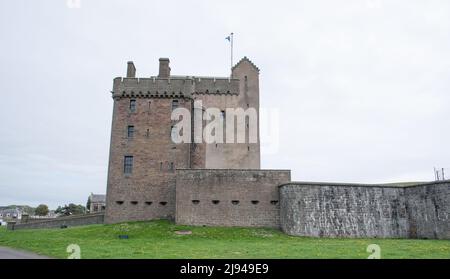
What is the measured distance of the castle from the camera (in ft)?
79.6

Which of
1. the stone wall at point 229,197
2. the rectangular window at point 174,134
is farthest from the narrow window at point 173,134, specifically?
the stone wall at point 229,197

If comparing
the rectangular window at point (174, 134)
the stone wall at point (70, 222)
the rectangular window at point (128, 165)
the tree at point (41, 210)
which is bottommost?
the tree at point (41, 210)

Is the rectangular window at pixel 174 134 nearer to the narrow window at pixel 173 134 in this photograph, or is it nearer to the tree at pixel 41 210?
the narrow window at pixel 173 134

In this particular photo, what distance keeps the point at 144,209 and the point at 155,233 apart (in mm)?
6580

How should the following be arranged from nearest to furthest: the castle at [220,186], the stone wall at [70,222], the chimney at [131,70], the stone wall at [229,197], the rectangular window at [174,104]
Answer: the castle at [220,186], the stone wall at [229,197], the rectangular window at [174,104], the stone wall at [70,222], the chimney at [131,70]

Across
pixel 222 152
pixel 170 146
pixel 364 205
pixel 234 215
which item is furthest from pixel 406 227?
pixel 170 146

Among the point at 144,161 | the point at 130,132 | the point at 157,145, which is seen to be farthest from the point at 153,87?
the point at 144,161

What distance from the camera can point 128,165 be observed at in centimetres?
3158

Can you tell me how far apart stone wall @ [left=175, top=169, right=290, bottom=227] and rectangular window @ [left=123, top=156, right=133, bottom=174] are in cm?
608

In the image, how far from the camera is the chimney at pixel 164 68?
35.1m

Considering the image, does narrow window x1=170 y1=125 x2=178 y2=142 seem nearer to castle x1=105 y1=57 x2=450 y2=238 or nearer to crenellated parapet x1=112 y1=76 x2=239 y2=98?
castle x1=105 y1=57 x2=450 y2=238
